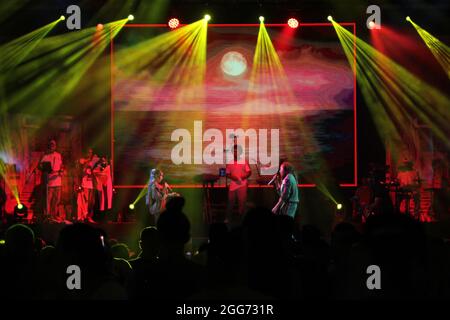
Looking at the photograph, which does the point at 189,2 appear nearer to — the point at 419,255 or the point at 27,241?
the point at 27,241

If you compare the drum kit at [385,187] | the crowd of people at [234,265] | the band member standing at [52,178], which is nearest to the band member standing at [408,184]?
the drum kit at [385,187]

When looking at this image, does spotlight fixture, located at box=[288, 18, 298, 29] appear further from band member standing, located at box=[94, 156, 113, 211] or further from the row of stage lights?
band member standing, located at box=[94, 156, 113, 211]

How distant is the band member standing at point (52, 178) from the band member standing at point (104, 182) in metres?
0.90

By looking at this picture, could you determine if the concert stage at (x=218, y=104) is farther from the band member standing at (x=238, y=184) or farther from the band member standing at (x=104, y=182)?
the band member standing at (x=238, y=184)

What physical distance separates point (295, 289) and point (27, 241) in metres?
1.68

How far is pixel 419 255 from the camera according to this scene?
108 inches

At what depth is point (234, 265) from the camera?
2756 mm

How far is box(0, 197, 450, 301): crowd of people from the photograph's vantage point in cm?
274

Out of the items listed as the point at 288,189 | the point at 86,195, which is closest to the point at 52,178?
the point at 86,195

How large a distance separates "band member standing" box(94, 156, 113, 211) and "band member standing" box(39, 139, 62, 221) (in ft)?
2.96

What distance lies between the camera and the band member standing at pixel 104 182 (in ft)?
48.6

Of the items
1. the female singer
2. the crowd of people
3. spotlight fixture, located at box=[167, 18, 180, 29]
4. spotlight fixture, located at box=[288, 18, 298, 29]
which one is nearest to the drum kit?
spotlight fixture, located at box=[288, 18, 298, 29]

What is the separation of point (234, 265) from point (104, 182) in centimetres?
1254
